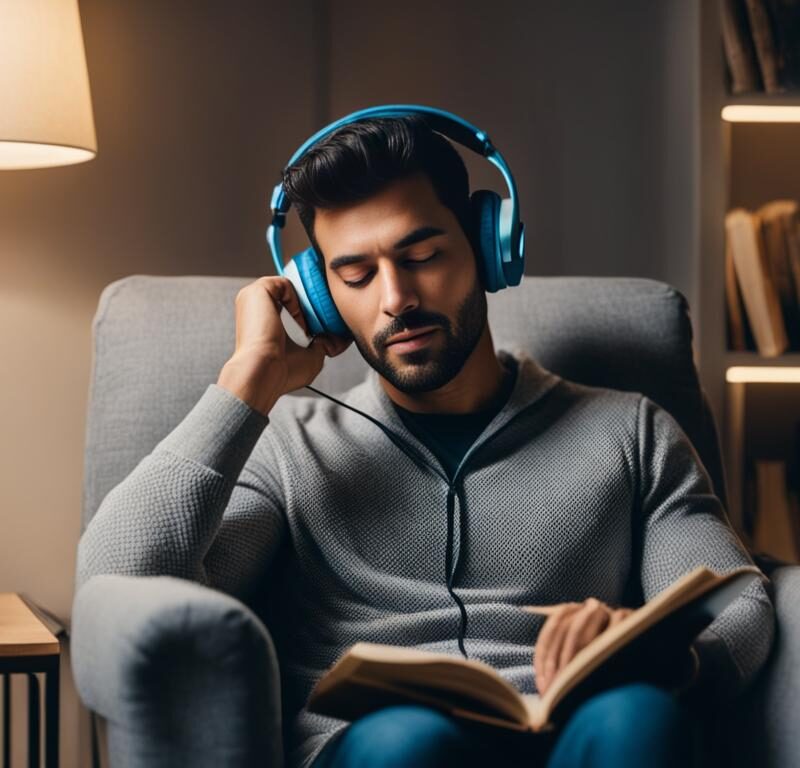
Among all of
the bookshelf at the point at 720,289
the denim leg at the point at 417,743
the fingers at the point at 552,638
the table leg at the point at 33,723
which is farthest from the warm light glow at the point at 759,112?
the table leg at the point at 33,723

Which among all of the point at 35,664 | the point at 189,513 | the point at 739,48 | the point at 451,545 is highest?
the point at 739,48

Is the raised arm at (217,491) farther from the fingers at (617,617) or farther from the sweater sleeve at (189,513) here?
the fingers at (617,617)

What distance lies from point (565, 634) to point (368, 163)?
59cm

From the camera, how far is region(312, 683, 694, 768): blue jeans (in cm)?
94

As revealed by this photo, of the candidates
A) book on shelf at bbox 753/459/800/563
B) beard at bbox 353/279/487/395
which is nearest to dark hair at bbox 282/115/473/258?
beard at bbox 353/279/487/395

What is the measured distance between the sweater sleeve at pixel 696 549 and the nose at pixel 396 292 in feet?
1.06

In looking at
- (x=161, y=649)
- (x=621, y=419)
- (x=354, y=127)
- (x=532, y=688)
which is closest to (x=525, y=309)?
(x=621, y=419)

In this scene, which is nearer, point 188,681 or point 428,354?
point 188,681

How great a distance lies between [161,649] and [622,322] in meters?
0.90

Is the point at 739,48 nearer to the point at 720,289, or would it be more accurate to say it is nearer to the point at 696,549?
the point at 720,289

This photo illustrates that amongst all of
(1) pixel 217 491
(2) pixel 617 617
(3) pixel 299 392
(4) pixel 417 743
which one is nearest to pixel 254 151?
(3) pixel 299 392

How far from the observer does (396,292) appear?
1.33 m

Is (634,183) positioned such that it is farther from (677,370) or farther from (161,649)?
(161,649)

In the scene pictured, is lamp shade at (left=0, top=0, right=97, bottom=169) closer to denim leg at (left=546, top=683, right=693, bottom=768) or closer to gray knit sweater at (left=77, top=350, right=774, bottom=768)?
gray knit sweater at (left=77, top=350, right=774, bottom=768)
